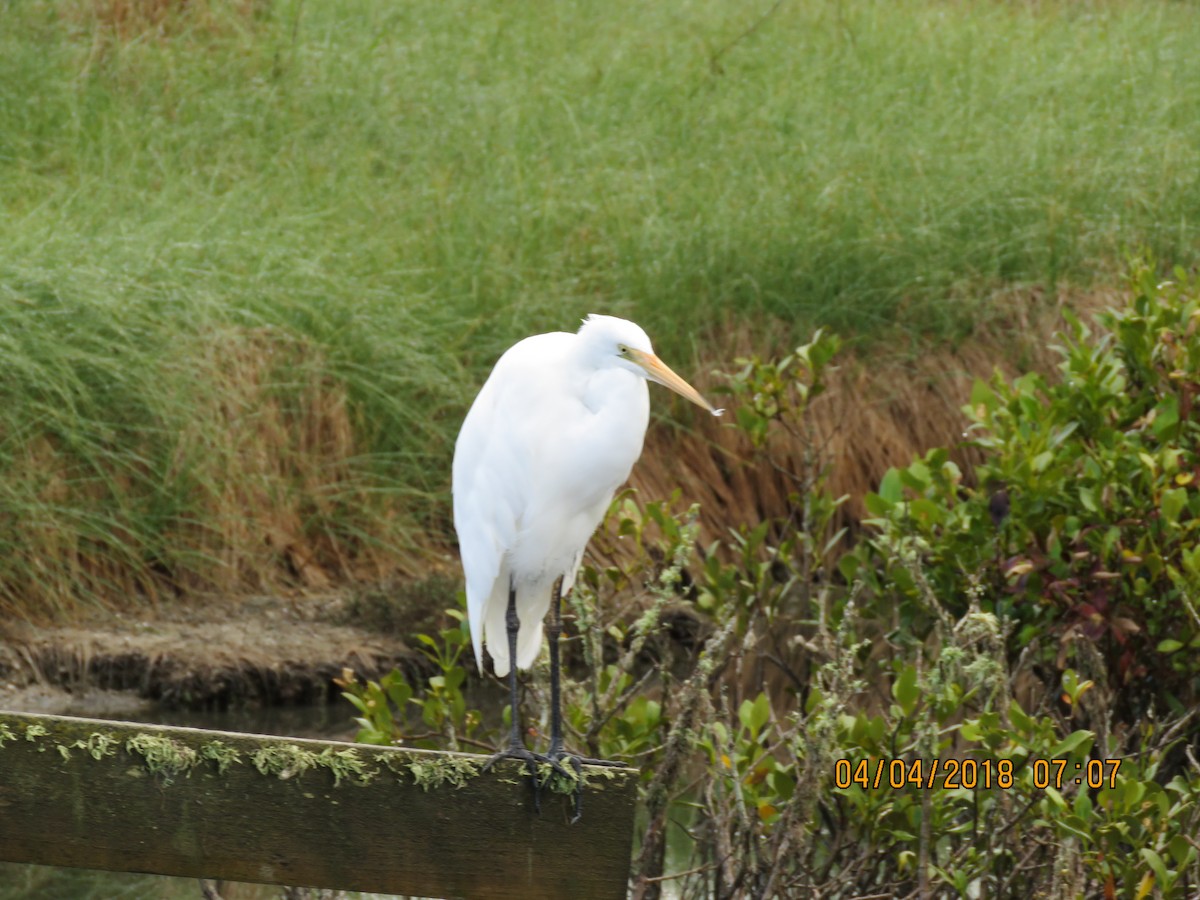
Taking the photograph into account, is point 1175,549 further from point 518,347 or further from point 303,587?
point 303,587

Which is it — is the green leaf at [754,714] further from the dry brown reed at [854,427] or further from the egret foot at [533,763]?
the dry brown reed at [854,427]

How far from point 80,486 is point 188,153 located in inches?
127

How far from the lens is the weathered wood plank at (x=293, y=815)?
6.45ft

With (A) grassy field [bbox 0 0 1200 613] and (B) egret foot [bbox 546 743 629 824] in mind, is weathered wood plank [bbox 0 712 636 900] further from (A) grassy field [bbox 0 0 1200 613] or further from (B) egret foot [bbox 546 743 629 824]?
(A) grassy field [bbox 0 0 1200 613]

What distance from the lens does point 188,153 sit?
325 inches

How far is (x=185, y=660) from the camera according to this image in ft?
17.3

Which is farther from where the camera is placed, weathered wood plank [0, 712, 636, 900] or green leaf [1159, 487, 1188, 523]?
green leaf [1159, 487, 1188, 523]

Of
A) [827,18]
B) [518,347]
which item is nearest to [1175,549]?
[518,347]

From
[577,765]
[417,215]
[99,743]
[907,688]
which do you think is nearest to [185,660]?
[417,215]

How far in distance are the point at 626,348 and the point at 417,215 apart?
5327 mm

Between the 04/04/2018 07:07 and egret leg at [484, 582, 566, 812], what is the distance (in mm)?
596

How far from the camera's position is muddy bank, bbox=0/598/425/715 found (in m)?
5.17

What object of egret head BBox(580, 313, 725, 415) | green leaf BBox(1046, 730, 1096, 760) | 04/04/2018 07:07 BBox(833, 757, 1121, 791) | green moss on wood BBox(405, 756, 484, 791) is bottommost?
04/04/2018 07:07 BBox(833, 757, 1121, 791)

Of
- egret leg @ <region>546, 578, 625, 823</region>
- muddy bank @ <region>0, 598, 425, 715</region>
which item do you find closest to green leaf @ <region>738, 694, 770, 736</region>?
egret leg @ <region>546, 578, 625, 823</region>
